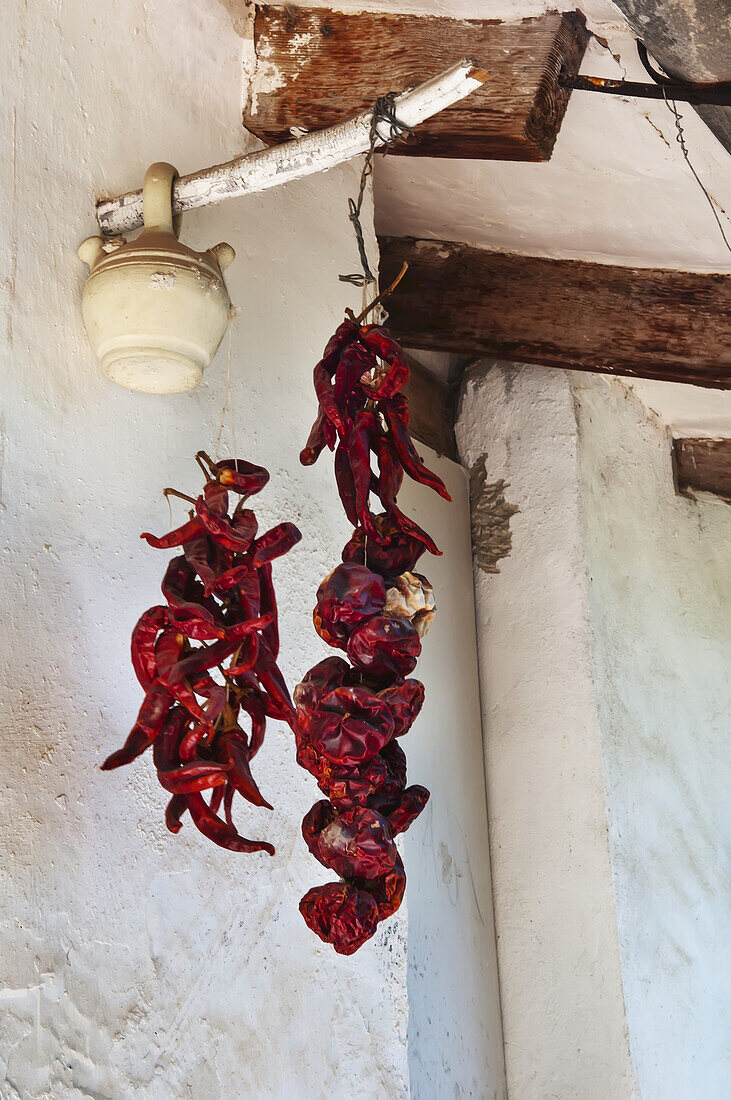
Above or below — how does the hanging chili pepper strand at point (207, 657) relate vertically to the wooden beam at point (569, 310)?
below

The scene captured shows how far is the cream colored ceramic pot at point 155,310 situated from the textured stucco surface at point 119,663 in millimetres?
64

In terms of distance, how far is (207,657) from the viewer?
0.96m

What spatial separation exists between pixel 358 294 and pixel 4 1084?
1.20 metres

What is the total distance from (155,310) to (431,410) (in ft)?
4.52

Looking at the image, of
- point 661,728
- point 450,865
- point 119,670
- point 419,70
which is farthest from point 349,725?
point 661,728

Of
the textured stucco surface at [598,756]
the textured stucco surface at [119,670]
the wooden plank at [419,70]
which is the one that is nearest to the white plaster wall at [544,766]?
the textured stucco surface at [598,756]

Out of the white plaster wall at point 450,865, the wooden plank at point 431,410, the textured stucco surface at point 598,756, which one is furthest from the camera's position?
the wooden plank at point 431,410

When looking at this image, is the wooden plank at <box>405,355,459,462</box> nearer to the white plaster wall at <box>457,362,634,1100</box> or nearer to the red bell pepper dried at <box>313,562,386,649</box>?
the white plaster wall at <box>457,362,634,1100</box>

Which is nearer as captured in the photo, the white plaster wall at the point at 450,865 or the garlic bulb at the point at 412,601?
the garlic bulb at the point at 412,601

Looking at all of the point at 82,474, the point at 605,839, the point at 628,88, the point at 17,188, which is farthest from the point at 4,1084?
the point at 628,88

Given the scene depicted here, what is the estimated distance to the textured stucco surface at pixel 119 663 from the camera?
977 mm

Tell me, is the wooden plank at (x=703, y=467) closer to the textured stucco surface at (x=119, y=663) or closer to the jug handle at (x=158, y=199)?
the textured stucco surface at (x=119, y=663)

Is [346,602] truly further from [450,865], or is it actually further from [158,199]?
[450,865]

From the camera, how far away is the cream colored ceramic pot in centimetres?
104
